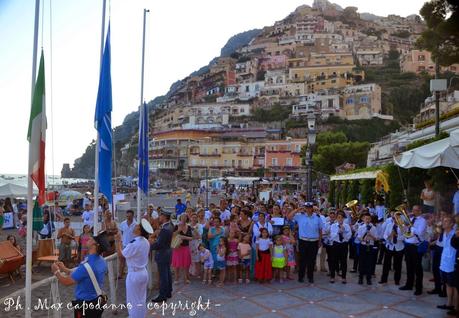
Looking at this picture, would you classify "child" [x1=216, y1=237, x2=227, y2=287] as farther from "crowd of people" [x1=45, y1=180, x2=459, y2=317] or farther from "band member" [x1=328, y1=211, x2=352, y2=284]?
"band member" [x1=328, y1=211, x2=352, y2=284]

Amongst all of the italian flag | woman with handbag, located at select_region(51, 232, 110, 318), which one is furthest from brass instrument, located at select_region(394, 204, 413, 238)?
the italian flag

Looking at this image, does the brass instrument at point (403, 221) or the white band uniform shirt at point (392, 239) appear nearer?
the brass instrument at point (403, 221)

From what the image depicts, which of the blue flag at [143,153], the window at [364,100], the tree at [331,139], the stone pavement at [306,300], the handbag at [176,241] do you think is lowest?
the stone pavement at [306,300]

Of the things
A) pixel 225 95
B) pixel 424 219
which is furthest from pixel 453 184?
pixel 225 95

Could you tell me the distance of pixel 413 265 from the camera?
811 cm

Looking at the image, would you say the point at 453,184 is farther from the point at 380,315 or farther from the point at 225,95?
the point at 225,95

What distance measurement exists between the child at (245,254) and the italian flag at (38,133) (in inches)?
175

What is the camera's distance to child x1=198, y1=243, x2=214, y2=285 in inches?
343

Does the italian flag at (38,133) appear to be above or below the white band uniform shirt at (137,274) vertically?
above

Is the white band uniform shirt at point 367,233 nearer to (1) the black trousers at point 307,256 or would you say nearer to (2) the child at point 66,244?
(1) the black trousers at point 307,256

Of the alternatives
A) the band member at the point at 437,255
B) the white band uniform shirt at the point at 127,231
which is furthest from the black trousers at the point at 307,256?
the white band uniform shirt at the point at 127,231

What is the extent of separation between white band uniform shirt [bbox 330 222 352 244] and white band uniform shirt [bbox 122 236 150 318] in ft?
15.0

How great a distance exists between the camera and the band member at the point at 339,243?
29.2 ft

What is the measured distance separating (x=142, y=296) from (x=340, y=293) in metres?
4.04
